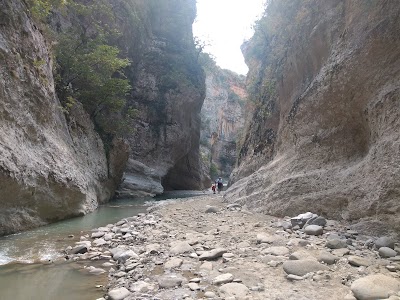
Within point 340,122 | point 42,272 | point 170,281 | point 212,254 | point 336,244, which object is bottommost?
point 42,272

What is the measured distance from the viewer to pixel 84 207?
10773 mm

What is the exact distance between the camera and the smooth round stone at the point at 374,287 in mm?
2855

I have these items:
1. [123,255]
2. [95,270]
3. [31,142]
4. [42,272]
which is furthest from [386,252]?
[31,142]

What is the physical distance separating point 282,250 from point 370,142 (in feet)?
11.9

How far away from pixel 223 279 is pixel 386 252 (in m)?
2.23

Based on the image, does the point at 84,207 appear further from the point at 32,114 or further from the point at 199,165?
the point at 199,165

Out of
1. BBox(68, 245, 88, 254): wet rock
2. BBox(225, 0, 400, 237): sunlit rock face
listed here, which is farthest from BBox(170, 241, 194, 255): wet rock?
BBox(225, 0, 400, 237): sunlit rock face

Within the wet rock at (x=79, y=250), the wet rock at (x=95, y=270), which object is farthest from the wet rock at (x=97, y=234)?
the wet rock at (x=95, y=270)

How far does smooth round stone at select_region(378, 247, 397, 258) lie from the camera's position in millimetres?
4094

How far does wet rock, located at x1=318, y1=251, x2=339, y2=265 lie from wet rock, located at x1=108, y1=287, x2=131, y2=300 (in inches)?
93.4

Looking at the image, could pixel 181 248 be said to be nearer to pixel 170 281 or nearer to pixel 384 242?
pixel 170 281

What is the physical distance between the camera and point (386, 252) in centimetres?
413

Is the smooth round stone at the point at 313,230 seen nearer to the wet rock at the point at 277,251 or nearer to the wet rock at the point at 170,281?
the wet rock at the point at 277,251

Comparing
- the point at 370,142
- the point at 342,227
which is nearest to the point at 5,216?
the point at 342,227
